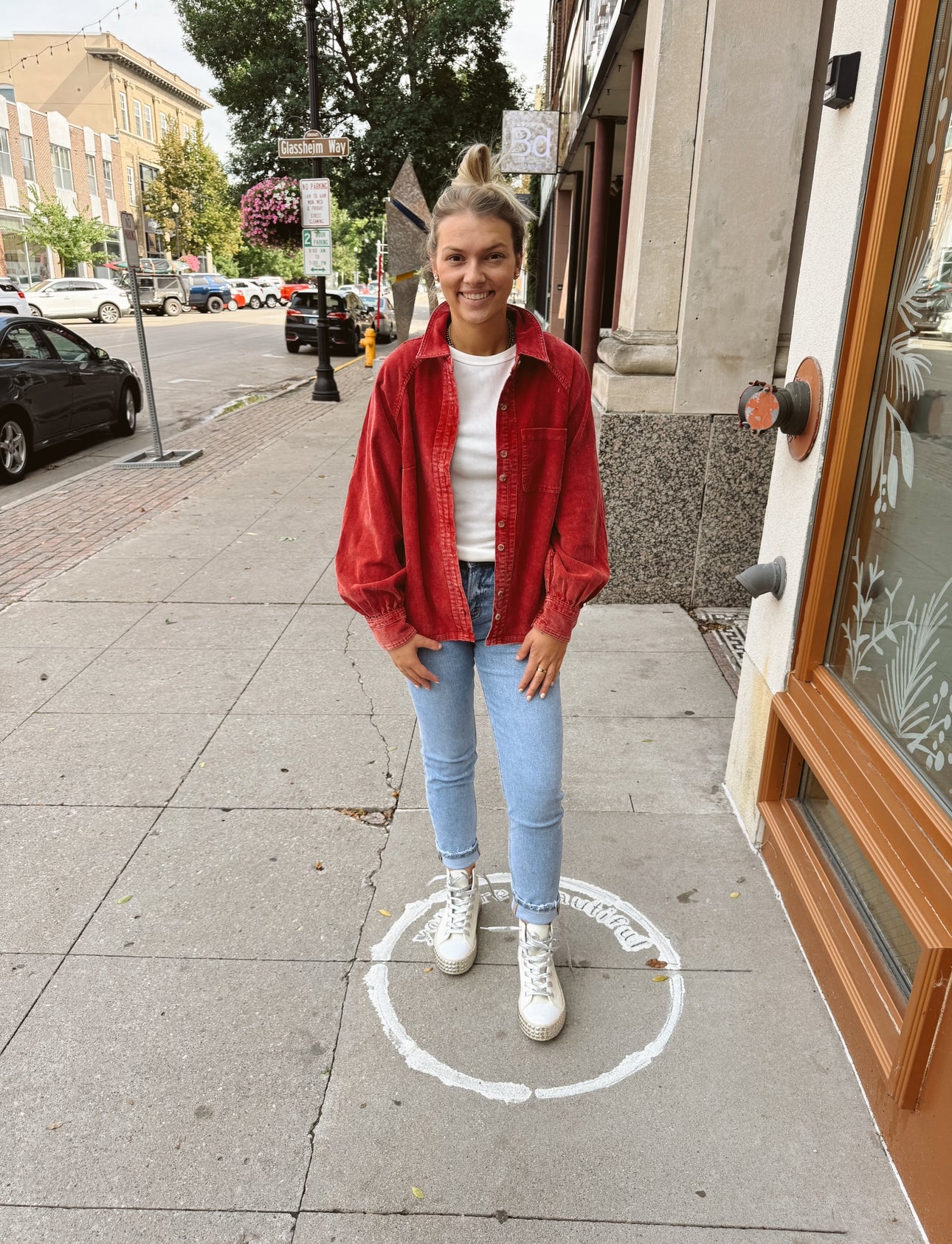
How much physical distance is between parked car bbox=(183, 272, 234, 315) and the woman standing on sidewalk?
4956 cm

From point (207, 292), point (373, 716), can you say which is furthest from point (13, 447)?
point (207, 292)

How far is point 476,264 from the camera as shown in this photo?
6.75 feet

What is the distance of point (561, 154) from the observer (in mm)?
15812

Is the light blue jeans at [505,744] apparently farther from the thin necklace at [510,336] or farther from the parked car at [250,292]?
the parked car at [250,292]

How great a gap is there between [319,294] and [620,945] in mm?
14105

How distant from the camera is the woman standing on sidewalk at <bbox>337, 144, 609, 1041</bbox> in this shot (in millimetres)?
2133

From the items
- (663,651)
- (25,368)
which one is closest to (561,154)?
(25,368)

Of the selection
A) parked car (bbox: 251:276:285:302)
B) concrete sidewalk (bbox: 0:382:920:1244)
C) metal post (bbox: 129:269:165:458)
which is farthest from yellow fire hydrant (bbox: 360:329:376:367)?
parked car (bbox: 251:276:285:302)

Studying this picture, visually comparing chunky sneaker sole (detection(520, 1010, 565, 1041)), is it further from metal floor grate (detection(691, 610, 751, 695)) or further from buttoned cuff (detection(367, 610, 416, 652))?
metal floor grate (detection(691, 610, 751, 695))

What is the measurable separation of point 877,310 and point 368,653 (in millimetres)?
3136

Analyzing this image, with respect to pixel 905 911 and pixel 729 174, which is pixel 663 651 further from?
pixel 905 911

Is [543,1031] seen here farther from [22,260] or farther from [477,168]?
[22,260]

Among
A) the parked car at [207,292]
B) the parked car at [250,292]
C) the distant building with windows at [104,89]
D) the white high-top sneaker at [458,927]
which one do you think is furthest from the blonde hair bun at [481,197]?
the distant building with windows at [104,89]

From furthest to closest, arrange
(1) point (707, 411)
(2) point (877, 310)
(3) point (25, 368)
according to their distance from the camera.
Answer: (3) point (25, 368) → (1) point (707, 411) → (2) point (877, 310)
